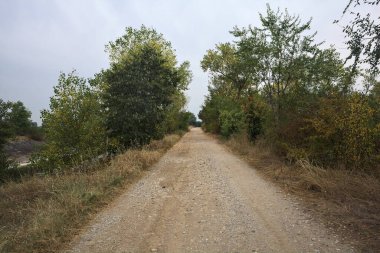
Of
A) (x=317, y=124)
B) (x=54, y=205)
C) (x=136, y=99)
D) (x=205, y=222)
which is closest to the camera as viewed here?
(x=205, y=222)

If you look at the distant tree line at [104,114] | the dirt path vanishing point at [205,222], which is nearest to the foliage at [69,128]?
the distant tree line at [104,114]

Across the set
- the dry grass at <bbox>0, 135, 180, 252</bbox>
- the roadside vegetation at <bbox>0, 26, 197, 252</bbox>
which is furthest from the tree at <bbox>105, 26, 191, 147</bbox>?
the dry grass at <bbox>0, 135, 180, 252</bbox>

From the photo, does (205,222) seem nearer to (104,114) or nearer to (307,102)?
(307,102)

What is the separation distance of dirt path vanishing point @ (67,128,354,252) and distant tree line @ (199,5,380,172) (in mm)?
2387

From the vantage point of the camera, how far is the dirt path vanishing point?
5.20 metres

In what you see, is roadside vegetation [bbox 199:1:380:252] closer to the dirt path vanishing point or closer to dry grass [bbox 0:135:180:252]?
the dirt path vanishing point

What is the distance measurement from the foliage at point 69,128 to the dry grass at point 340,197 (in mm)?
8446

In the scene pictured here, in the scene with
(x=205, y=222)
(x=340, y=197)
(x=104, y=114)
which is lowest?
(x=205, y=222)

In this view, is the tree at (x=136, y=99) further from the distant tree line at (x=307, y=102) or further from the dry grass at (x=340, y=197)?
the dry grass at (x=340, y=197)

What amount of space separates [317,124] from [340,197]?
3054 millimetres

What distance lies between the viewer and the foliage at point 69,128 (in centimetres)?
1516

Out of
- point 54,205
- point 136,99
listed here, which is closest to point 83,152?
point 136,99

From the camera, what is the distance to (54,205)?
287 inches

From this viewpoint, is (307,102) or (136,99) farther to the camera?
(136,99)
